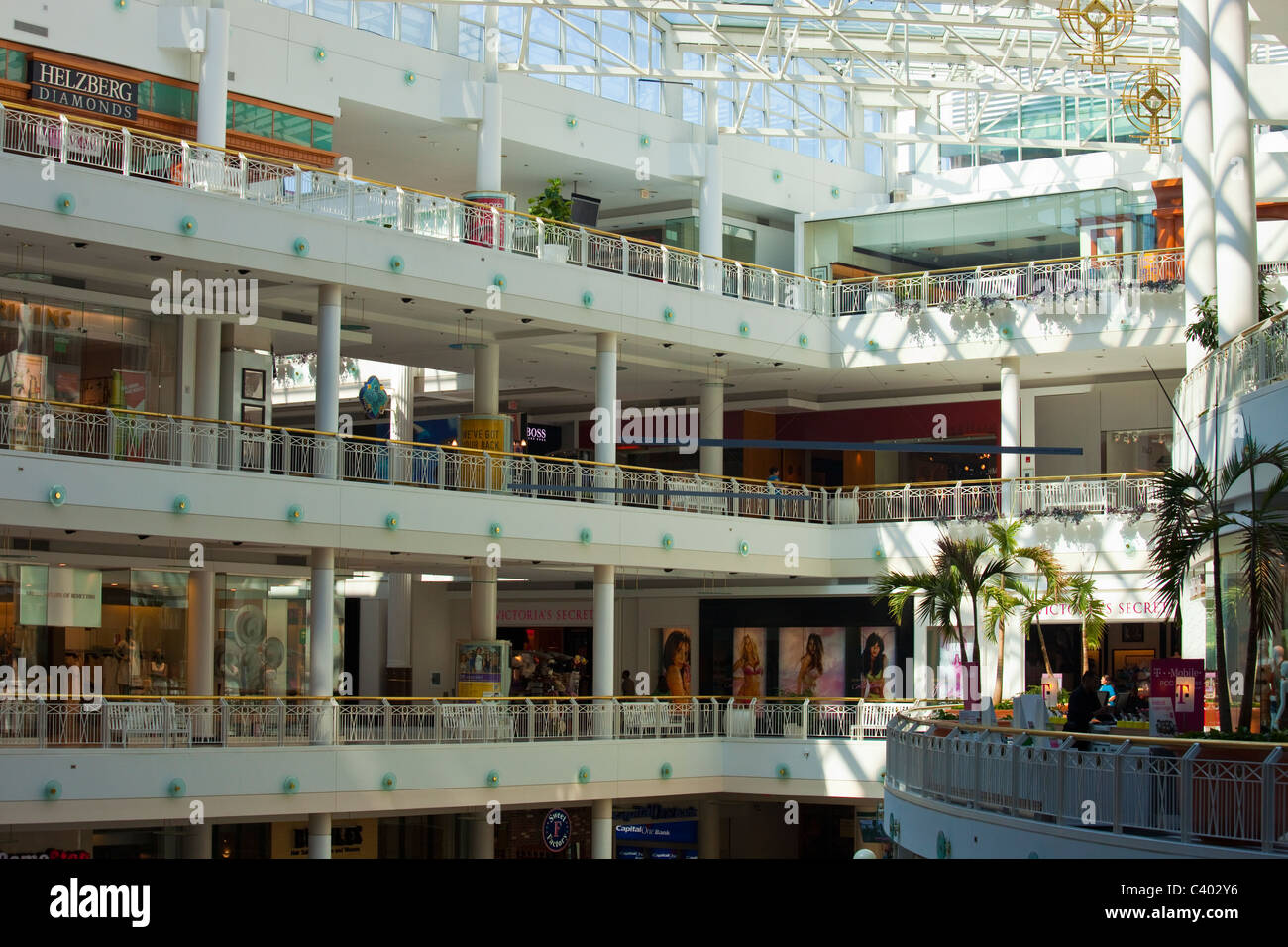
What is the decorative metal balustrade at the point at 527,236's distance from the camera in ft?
83.9

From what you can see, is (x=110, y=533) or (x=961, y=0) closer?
(x=110, y=533)

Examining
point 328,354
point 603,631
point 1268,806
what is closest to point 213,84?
point 328,354

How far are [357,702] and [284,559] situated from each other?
6.54 meters

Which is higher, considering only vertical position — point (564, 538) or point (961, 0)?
point (961, 0)

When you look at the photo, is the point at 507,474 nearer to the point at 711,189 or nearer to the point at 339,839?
the point at 339,839

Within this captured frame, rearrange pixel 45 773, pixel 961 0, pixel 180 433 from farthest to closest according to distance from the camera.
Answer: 1. pixel 961 0
2. pixel 180 433
3. pixel 45 773

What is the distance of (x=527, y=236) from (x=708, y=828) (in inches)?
559

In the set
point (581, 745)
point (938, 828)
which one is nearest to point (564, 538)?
point (581, 745)

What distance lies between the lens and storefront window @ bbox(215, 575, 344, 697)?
1291 inches

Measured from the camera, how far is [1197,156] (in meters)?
26.2

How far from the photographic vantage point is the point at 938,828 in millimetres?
18641
